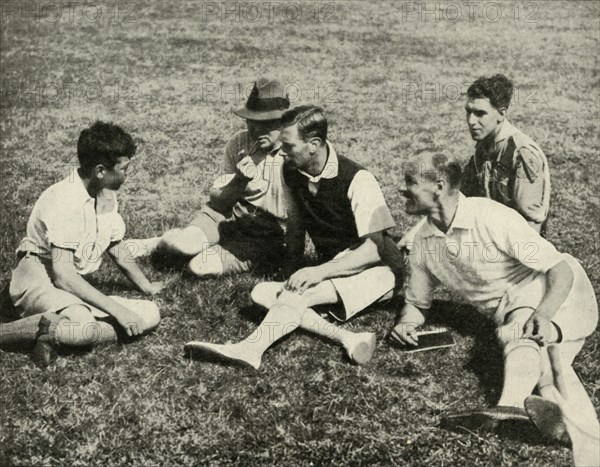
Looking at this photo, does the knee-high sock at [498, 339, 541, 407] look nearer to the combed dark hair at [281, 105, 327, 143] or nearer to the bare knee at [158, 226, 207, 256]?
the combed dark hair at [281, 105, 327, 143]

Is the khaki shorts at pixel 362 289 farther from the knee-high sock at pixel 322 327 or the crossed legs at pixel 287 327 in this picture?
the knee-high sock at pixel 322 327

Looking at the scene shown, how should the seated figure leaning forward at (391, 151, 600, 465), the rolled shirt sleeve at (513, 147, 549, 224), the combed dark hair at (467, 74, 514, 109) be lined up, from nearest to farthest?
the seated figure leaning forward at (391, 151, 600, 465), the rolled shirt sleeve at (513, 147, 549, 224), the combed dark hair at (467, 74, 514, 109)

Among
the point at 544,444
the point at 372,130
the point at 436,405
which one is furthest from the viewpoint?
the point at 372,130

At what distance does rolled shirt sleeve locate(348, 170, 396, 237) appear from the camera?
200 inches

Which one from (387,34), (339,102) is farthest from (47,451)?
(387,34)

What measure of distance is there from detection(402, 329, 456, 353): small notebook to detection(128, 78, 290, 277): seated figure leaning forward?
1565 millimetres

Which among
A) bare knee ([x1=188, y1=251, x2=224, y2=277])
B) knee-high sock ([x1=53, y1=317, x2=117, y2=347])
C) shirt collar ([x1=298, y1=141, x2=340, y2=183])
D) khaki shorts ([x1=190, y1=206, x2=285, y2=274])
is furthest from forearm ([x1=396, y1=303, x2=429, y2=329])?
knee-high sock ([x1=53, y1=317, x2=117, y2=347])

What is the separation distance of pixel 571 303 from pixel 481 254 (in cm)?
60

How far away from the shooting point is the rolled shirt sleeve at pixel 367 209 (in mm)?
5082

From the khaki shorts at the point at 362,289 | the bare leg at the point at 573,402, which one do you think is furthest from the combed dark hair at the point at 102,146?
the bare leg at the point at 573,402

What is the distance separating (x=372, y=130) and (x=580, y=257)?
15.6 feet

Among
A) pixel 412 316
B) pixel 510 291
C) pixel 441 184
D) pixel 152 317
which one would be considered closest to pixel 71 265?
pixel 152 317

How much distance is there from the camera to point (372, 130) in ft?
34.4

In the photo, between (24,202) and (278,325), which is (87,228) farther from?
(24,202)
